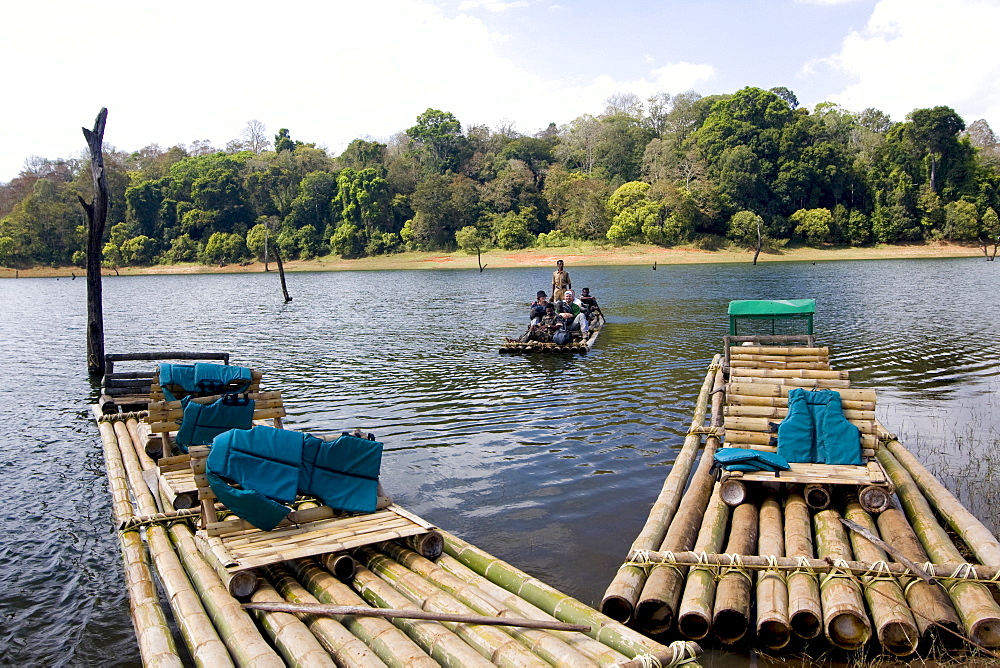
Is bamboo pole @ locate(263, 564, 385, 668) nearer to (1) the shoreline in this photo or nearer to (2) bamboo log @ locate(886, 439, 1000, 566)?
(2) bamboo log @ locate(886, 439, 1000, 566)

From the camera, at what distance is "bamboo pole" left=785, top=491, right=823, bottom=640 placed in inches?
249

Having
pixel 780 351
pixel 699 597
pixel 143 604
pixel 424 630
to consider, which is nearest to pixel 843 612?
pixel 699 597

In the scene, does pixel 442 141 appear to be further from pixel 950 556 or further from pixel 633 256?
pixel 950 556

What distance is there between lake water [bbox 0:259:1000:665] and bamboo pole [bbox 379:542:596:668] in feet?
6.12

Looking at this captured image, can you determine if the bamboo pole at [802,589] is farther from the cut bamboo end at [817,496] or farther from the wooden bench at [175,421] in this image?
the wooden bench at [175,421]

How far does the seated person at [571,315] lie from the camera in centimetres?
2580

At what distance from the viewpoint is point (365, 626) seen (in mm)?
6023

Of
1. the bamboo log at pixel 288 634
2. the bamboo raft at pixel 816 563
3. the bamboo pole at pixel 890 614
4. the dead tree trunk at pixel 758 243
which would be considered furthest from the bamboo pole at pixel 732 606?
the dead tree trunk at pixel 758 243

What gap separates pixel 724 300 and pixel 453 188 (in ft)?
242

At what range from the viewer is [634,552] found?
737 cm

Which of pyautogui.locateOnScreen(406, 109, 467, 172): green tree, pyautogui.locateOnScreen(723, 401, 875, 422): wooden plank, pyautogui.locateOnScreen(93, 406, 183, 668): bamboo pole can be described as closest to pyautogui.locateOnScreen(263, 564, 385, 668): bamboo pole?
pyautogui.locateOnScreen(93, 406, 183, 668): bamboo pole

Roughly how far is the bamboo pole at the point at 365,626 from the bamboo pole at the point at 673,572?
87.1 inches

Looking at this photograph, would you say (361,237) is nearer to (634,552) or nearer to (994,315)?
(994,315)

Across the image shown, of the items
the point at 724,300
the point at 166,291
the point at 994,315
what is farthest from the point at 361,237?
the point at 994,315
